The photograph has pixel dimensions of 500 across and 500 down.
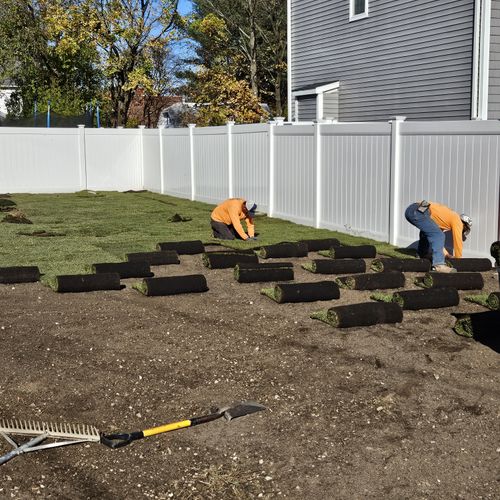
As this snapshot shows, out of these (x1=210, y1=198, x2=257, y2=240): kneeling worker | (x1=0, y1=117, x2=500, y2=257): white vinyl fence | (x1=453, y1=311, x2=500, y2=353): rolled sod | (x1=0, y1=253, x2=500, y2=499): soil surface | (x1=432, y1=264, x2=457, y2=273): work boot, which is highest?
(x1=0, y1=117, x2=500, y2=257): white vinyl fence

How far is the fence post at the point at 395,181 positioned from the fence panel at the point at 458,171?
0.30ft

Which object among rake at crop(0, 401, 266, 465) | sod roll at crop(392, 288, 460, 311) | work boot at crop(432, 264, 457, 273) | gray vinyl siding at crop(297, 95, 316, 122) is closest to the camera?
rake at crop(0, 401, 266, 465)

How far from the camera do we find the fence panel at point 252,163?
55.0 feet

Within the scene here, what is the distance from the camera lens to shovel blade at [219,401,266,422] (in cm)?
514

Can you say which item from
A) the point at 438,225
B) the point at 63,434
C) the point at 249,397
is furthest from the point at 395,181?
the point at 63,434

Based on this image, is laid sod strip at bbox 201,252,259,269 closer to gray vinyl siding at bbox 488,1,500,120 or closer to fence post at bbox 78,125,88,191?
gray vinyl siding at bbox 488,1,500,120

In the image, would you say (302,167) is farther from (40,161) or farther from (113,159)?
(40,161)

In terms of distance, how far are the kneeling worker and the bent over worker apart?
3178 mm

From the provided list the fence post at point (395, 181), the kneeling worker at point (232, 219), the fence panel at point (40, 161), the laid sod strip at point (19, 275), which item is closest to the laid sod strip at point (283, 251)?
the kneeling worker at point (232, 219)

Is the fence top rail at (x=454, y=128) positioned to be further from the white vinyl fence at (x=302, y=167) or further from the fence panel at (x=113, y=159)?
the fence panel at (x=113, y=159)

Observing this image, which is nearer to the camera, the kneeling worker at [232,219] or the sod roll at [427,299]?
the sod roll at [427,299]

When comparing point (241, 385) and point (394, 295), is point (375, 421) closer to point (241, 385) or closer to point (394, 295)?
point (241, 385)

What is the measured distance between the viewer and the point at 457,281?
30.0ft

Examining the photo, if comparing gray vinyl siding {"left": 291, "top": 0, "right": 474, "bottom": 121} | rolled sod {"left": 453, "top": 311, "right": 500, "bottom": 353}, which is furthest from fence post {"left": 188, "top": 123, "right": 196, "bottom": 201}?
rolled sod {"left": 453, "top": 311, "right": 500, "bottom": 353}
